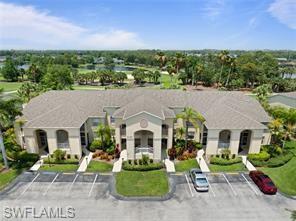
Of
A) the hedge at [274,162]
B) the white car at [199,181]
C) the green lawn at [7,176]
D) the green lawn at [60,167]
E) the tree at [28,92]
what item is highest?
the tree at [28,92]

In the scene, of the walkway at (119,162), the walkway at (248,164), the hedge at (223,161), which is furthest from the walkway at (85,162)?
the walkway at (248,164)

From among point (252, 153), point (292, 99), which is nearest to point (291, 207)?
point (252, 153)

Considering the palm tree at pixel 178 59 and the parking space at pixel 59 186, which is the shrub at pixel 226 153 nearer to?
the parking space at pixel 59 186

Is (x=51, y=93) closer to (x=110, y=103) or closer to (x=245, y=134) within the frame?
(x=110, y=103)

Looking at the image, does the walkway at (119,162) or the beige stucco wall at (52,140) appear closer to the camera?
the walkway at (119,162)

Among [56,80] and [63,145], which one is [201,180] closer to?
[63,145]
